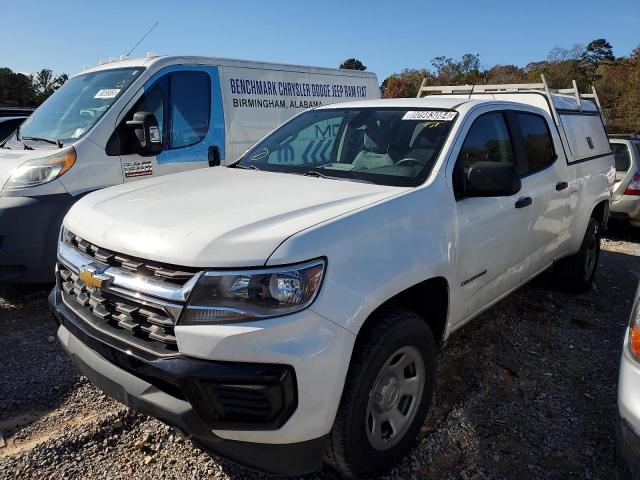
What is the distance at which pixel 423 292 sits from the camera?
2629 mm

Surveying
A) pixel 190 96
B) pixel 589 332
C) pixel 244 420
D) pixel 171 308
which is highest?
pixel 190 96

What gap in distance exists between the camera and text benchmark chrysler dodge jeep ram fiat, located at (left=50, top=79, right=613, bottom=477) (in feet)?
5.97

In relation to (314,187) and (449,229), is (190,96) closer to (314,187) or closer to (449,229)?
(314,187)

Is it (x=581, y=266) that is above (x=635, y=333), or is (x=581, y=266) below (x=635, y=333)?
below

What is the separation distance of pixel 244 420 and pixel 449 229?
1419mm

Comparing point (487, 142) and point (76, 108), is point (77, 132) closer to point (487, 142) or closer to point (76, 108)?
point (76, 108)

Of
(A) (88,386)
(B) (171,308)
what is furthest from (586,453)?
(A) (88,386)

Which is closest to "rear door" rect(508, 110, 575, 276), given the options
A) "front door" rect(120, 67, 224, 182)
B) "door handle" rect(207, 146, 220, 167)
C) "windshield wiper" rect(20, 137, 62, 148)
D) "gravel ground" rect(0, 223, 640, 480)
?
"gravel ground" rect(0, 223, 640, 480)

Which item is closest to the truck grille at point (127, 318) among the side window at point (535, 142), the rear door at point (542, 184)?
the rear door at point (542, 184)

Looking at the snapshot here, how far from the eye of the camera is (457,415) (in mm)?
2871

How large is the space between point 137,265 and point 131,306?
169 millimetres

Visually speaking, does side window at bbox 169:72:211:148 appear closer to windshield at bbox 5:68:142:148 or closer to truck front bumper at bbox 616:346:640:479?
windshield at bbox 5:68:142:148

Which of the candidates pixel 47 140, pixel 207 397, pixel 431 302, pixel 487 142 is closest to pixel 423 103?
pixel 487 142

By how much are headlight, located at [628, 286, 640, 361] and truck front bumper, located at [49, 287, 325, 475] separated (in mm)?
1250
